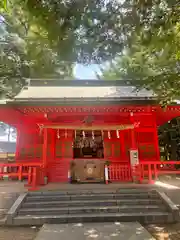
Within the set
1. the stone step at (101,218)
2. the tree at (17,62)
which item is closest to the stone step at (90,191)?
the stone step at (101,218)

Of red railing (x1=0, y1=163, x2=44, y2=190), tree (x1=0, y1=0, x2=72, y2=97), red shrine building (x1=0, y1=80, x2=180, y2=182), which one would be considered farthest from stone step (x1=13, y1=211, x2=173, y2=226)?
tree (x1=0, y1=0, x2=72, y2=97)

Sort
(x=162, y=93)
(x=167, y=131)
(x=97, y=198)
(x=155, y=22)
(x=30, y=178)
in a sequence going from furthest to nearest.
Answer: (x=167, y=131)
(x=30, y=178)
(x=97, y=198)
(x=155, y=22)
(x=162, y=93)

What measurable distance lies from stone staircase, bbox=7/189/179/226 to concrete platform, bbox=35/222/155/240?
0.81ft

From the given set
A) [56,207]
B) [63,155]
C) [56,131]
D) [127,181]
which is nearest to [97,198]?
[56,207]

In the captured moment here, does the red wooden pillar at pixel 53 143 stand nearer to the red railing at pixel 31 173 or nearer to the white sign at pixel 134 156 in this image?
the red railing at pixel 31 173

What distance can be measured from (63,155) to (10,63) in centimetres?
1056

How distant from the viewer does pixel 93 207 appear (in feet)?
18.7

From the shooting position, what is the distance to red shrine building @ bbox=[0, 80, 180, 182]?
738cm

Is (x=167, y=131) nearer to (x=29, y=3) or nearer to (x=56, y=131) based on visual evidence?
(x=56, y=131)

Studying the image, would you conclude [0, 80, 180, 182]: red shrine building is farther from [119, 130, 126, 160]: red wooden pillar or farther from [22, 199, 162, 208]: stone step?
[22, 199, 162, 208]: stone step

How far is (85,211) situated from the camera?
5.61 m

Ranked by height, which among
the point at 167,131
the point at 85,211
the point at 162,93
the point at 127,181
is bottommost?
the point at 85,211

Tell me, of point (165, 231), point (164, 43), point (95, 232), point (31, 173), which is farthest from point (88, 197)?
point (164, 43)

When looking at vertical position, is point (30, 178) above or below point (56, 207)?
above
